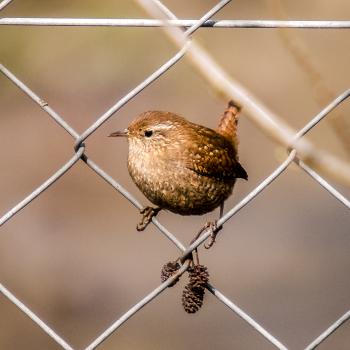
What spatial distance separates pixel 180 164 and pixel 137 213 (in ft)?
9.21

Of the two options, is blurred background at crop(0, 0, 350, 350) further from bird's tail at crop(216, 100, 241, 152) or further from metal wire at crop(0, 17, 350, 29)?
metal wire at crop(0, 17, 350, 29)

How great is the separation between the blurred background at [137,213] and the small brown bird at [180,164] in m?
1.34

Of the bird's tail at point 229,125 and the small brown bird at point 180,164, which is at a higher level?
the bird's tail at point 229,125

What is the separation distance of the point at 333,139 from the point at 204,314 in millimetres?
1821

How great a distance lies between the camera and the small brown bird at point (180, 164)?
2973 millimetres

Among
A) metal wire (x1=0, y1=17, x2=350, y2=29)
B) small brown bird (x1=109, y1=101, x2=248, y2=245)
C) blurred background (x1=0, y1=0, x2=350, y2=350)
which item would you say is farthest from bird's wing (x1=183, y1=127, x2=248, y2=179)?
blurred background (x1=0, y1=0, x2=350, y2=350)

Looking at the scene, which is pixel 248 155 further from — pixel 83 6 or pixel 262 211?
pixel 83 6

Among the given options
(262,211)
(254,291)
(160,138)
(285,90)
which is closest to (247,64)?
(285,90)

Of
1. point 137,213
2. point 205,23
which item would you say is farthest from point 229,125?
point 137,213

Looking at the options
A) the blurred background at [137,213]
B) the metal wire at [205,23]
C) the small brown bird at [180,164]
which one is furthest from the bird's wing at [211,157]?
the blurred background at [137,213]

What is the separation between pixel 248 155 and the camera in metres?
6.29

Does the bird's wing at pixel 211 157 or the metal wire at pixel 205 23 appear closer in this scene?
the metal wire at pixel 205 23

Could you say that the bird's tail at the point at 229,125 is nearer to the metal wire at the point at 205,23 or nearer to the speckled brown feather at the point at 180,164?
the speckled brown feather at the point at 180,164

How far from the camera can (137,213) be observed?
5.85 m
